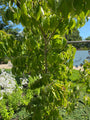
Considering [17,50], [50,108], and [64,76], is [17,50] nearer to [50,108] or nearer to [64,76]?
[64,76]

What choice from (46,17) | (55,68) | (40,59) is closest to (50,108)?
(55,68)

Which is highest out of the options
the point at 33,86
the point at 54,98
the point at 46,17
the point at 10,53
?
the point at 46,17

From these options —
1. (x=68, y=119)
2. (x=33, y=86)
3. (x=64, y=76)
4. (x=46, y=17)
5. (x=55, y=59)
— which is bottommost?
(x=68, y=119)

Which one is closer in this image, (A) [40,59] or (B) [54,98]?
(B) [54,98]

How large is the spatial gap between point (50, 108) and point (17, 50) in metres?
0.74

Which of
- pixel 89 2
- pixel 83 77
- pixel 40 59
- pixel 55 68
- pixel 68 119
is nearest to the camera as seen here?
pixel 89 2

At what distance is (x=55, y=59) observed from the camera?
4.03 feet

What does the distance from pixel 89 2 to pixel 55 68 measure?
0.98 m

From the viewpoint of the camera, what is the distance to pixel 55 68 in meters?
1.50

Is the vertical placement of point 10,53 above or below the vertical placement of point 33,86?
above

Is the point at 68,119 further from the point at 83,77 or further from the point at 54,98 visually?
the point at 54,98

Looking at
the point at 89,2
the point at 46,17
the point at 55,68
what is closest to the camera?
the point at 89,2

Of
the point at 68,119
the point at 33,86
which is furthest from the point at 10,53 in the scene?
the point at 68,119

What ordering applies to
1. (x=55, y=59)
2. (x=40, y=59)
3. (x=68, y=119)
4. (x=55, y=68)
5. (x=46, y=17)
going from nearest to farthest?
(x=46, y=17)
(x=55, y=59)
(x=40, y=59)
(x=55, y=68)
(x=68, y=119)
